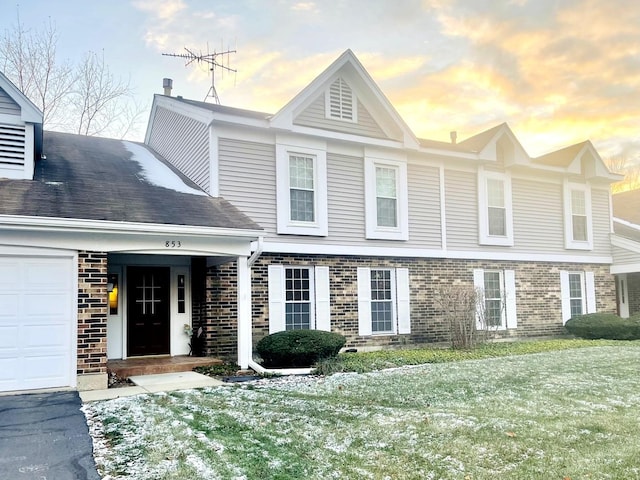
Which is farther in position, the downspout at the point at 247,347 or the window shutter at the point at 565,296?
the window shutter at the point at 565,296

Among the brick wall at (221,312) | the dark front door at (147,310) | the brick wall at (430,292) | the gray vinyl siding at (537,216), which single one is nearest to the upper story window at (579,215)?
the gray vinyl siding at (537,216)

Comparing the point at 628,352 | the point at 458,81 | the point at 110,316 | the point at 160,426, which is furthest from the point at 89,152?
the point at 628,352

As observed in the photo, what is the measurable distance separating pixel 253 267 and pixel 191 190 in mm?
2183

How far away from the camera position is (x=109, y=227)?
847 centimetres

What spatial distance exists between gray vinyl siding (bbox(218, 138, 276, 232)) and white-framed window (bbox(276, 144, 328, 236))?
18 centimetres

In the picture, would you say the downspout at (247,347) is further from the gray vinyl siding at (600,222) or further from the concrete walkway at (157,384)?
the gray vinyl siding at (600,222)

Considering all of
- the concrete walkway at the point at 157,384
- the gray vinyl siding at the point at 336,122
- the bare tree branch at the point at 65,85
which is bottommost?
the concrete walkway at the point at 157,384

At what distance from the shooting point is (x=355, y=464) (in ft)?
15.1

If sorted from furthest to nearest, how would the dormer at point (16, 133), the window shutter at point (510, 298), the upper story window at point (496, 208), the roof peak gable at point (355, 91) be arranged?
the upper story window at point (496, 208) < the window shutter at point (510, 298) < the roof peak gable at point (355, 91) < the dormer at point (16, 133)

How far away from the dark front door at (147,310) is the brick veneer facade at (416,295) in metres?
1.38

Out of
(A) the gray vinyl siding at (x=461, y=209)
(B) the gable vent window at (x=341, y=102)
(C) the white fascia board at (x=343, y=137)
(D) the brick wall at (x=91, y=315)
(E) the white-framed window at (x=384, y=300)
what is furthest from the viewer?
(A) the gray vinyl siding at (x=461, y=209)

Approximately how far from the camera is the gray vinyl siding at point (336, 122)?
1281 centimetres

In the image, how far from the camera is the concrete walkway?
779 centimetres

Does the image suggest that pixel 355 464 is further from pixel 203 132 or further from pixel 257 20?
pixel 257 20
